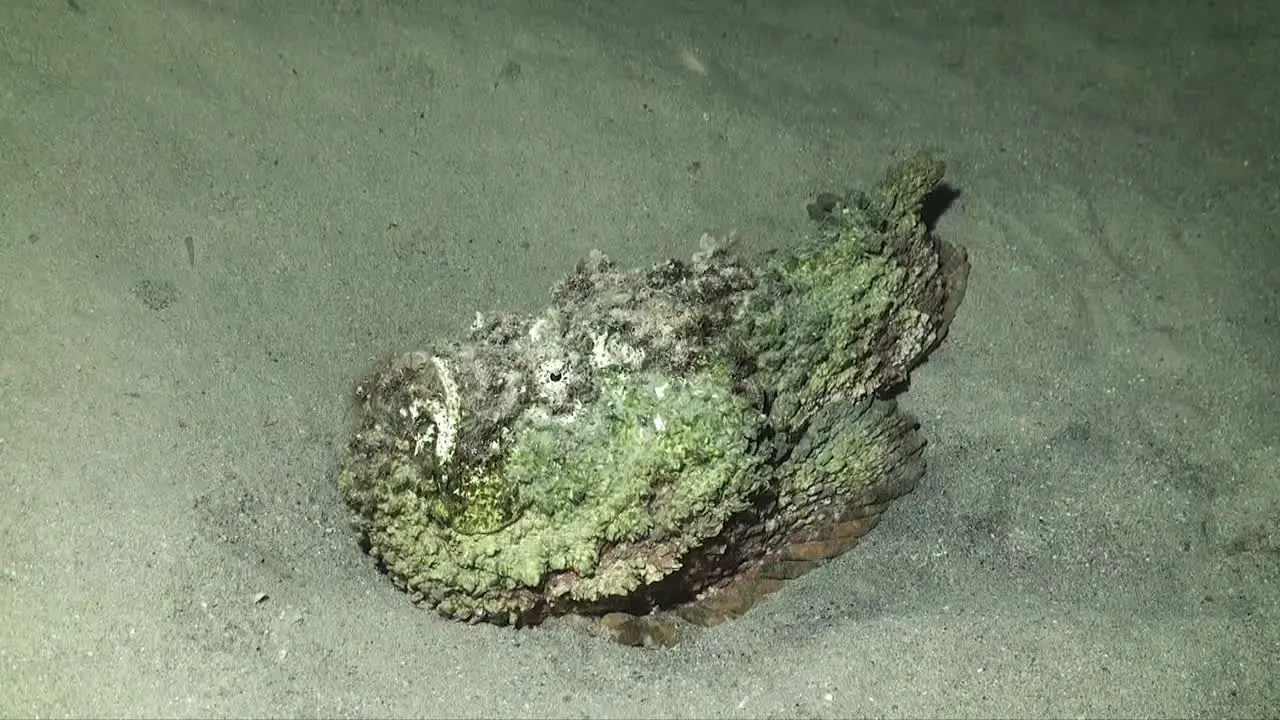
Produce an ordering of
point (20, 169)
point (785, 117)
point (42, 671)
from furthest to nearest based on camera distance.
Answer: point (785, 117), point (20, 169), point (42, 671)

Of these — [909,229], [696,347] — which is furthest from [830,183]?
[696,347]

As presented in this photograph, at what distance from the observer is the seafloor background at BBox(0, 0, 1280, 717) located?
7.95 ft

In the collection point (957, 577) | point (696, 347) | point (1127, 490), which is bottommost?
point (957, 577)

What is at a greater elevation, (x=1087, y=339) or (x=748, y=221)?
(x=1087, y=339)

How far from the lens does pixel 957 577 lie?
265 centimetres

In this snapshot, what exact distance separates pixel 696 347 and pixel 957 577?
3.46ft

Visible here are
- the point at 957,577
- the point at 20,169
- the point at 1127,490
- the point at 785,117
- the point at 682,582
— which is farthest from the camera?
the point at 785,117

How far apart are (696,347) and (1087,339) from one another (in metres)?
1.60

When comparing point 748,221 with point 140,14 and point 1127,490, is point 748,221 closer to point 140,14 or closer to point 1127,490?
point 1127,490

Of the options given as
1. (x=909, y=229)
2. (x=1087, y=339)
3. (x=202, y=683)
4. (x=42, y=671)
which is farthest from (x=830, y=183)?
(x=42, y=671)

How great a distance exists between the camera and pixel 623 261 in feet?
10.6

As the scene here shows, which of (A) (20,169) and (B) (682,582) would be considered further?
Result: (A) (20,169)

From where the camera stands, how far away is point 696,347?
93.0 inches

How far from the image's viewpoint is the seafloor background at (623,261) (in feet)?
7.95
